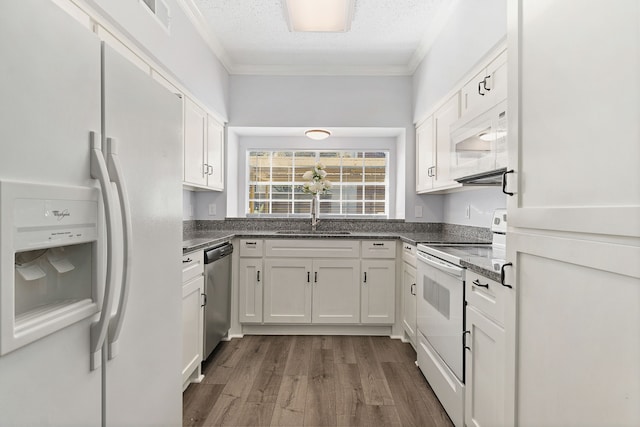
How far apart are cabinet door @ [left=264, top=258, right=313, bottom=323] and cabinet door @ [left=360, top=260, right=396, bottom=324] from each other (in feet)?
1.66

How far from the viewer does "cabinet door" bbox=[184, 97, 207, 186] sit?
8.21 ft

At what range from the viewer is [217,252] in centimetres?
256

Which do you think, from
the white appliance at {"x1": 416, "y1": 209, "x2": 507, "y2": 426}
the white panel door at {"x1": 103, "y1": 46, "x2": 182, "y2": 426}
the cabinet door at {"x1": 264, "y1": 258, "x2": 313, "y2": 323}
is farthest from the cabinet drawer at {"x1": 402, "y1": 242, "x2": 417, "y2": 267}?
the white panel door at {"x1": 103, "y1": 46, "x2": 182, "y2": 426}

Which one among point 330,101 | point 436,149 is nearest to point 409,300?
point 436,149

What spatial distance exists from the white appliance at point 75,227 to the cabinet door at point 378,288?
212 centimetres

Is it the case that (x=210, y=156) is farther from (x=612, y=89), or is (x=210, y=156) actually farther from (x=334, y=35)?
(x=612, y=89)

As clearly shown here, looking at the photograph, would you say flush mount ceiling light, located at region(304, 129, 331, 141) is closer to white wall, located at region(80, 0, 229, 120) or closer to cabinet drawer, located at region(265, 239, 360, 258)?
white wall, located at region(80, 0, 229, 120)

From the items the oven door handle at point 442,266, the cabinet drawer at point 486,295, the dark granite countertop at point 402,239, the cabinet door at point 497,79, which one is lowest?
the cabinet drawer at point 486,295

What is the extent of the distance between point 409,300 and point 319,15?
7.59 feet

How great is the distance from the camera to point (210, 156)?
3.05 m

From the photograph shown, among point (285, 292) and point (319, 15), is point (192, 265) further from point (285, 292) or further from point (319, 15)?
point (319, 15)

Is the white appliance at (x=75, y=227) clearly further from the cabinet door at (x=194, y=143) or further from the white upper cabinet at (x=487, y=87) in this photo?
the white upper cabinet at (x=487, y=87)

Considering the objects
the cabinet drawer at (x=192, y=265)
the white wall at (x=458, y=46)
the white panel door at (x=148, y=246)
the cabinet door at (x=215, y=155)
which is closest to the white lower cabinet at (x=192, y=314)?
the cabinet drawer at (x=192, y=265)

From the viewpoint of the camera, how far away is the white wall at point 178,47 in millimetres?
1627
